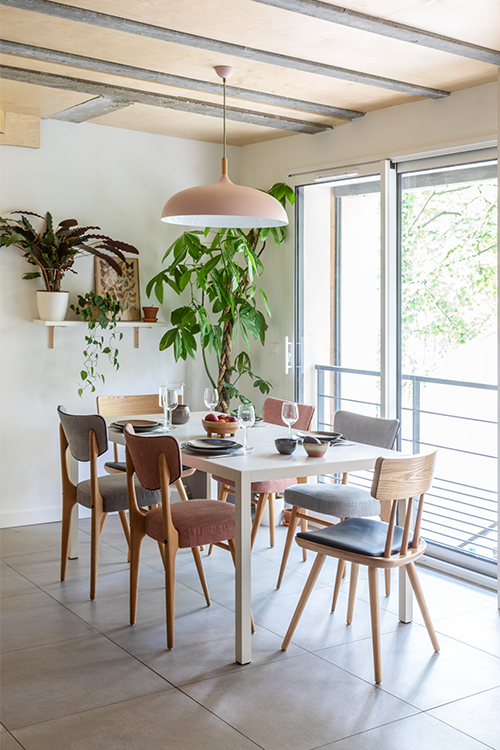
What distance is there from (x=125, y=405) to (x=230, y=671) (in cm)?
207

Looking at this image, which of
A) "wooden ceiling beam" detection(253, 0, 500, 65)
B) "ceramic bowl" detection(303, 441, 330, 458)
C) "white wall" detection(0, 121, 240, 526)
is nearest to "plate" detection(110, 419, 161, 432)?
"ceramic bowl" detection(303, 441, 330, 458)

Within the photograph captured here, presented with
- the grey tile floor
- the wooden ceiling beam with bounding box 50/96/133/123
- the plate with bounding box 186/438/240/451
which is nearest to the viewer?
the grey tile floor

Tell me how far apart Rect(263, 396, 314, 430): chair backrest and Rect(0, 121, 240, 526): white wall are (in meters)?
1.27

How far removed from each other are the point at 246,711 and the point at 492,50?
116 inches

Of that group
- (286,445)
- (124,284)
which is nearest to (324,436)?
(286,445)

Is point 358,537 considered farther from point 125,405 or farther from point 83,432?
point 125,405

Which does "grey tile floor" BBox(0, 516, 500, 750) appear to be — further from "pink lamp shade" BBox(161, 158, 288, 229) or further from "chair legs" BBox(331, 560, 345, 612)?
"pink lamp shade" BBox(161, 158, 288, 229)

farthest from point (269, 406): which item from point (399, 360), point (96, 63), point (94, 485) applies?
point (96, 63)

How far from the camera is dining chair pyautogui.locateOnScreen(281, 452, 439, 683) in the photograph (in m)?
2.73

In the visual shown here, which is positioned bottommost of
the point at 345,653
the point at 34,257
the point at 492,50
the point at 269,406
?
the point at 345,653

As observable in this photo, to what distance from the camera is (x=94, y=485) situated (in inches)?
143

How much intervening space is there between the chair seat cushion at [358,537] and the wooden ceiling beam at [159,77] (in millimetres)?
2427

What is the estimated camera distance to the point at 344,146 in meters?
4.83

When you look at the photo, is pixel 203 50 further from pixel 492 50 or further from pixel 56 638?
pixel 56 638
